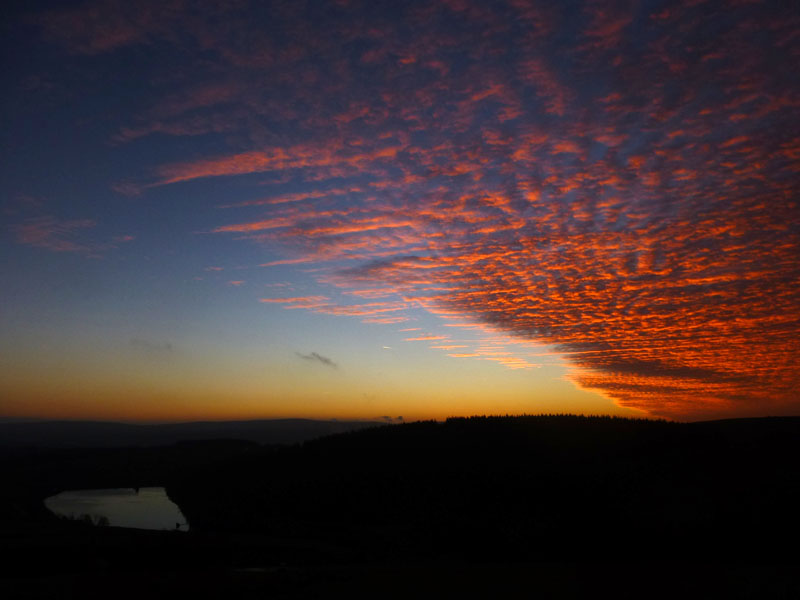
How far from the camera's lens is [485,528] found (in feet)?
68.8

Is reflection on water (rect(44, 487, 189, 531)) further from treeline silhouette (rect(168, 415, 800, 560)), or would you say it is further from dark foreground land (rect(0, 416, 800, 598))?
dark foreground land (rect(0, 416, 800, 598))

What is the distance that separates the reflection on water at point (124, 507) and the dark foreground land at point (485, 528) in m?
1.98

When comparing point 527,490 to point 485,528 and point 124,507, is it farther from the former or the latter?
point 124,507

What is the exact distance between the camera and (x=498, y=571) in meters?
15.9

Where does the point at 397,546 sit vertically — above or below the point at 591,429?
below

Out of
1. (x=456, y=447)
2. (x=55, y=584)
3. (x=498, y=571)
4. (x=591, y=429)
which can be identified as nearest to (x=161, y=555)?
(x=55, y=584)

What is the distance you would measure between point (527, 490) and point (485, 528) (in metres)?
12.2

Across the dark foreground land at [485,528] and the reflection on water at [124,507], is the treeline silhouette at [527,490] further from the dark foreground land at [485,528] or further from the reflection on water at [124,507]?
the reflection on water at [124,507]

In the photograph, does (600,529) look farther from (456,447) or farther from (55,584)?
(456,447)

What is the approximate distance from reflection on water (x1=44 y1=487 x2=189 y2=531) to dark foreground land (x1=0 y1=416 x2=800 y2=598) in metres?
1.98

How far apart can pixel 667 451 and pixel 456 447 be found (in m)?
19.3

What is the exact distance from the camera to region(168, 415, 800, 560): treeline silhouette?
20.5 m

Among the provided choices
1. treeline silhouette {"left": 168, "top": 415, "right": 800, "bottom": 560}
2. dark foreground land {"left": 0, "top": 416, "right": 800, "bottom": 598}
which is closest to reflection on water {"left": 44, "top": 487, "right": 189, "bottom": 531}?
treeline silhouette {"left": 168, "top": 415, "right": 800, "bottom": 560}

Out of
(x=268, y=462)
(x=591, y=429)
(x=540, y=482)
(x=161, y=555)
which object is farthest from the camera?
(x=268, y=462)
